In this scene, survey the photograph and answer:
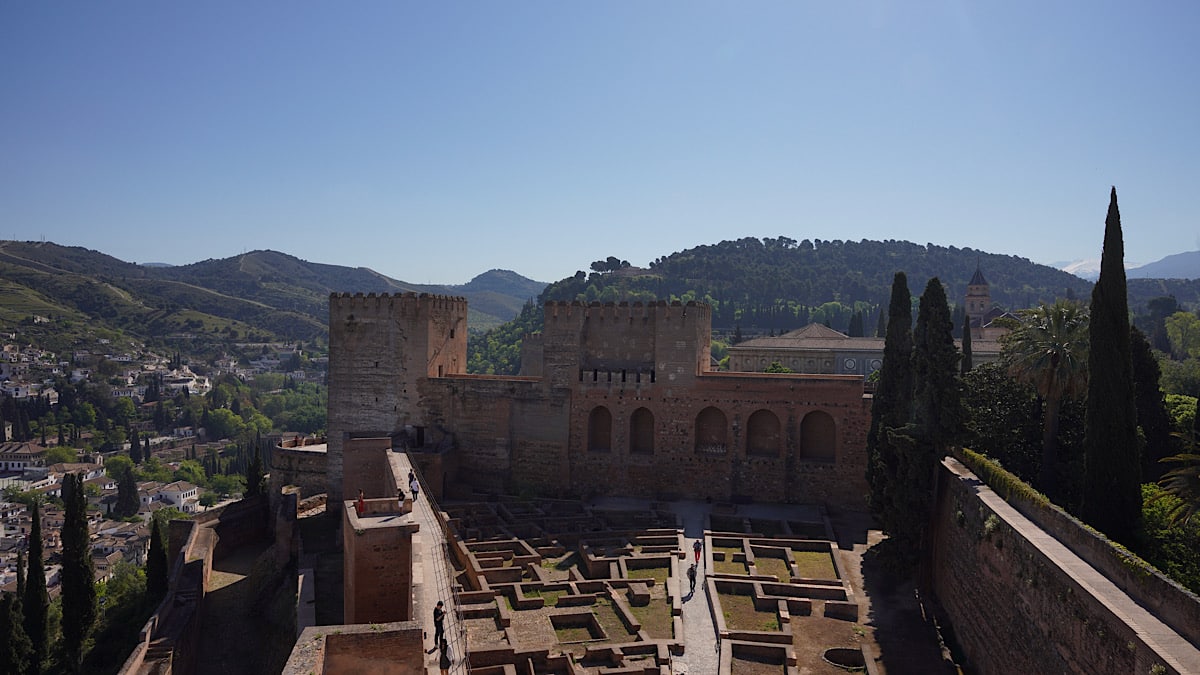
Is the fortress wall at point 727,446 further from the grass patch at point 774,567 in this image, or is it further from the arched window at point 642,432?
the grass patch at point 774,567

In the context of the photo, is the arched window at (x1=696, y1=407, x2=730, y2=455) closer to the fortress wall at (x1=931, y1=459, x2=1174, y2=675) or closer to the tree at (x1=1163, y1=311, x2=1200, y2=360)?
the fortress wall at (x1=931, y1=459, x2=1174, y2=675)

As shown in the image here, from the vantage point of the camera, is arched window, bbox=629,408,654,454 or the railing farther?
arched window, bbox=629,408,654,454

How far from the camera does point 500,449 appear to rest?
110ft

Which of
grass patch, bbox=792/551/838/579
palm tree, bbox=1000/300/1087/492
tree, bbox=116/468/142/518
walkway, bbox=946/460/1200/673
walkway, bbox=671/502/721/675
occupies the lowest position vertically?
tree, bbox=116/468/142/518

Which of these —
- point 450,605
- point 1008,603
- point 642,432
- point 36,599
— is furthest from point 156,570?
point 1008,603

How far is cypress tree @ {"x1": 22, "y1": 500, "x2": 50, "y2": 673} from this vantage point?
101 ft

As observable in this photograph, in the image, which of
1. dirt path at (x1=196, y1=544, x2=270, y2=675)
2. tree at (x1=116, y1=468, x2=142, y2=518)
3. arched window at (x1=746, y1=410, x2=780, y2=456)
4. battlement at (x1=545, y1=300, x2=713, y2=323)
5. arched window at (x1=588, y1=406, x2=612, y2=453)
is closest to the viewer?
dirt path at (x1=196, y1=544, x2=270, y2=675)

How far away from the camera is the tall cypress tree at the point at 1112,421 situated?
1731cm

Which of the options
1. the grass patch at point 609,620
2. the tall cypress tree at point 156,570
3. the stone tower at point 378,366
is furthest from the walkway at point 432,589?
the tall cypress tree at point 156,570

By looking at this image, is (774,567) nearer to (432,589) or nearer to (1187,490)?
(1187,490)

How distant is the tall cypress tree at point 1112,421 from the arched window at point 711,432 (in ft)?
51.2

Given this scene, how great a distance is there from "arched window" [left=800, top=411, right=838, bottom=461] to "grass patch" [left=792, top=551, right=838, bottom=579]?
20.3 feet

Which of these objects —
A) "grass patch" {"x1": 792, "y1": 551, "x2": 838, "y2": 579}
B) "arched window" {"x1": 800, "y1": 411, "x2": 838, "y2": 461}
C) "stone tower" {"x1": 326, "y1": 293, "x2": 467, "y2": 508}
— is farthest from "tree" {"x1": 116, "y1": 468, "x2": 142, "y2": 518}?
"grass patch" {"x1": 792, "y1": 551, "x2": 838, "y2": 579}

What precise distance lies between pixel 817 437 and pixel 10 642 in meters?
29.3
